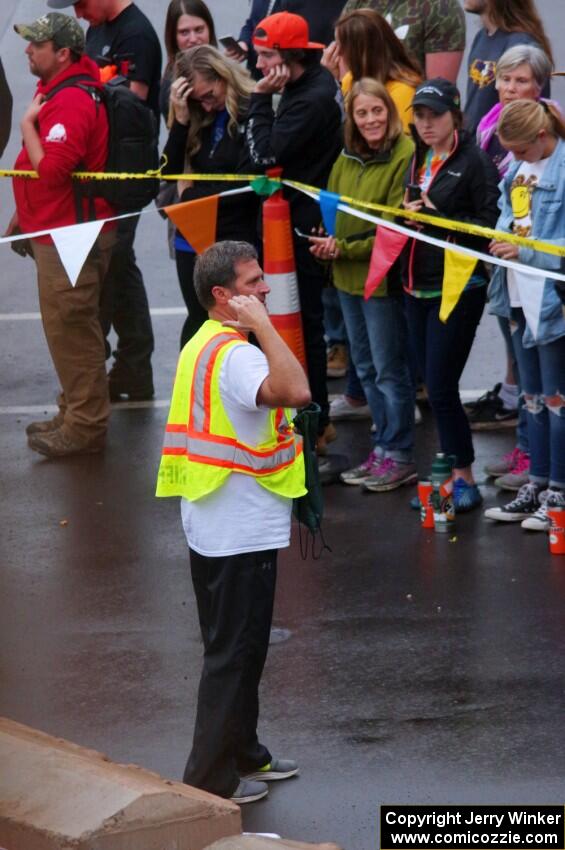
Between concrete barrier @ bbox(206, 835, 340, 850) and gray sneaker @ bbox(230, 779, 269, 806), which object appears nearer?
concrete barrier @ bbox(206, 835, 340, 850)

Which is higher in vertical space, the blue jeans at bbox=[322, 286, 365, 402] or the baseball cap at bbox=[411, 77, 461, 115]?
the baseball cap at bbox=[411, 77, 461, 115]

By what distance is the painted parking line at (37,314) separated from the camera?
1248 centimetres

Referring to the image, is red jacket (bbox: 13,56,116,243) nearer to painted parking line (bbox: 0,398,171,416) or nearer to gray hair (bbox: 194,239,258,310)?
painted parking line (bbox: 0,398,171,416)

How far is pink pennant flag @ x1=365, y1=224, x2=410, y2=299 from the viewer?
27.7 feet

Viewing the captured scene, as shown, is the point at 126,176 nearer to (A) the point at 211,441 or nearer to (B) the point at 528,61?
(B) the point at 528,61

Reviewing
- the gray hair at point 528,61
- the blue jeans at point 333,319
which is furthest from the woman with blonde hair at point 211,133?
the gray hair at point 528,61

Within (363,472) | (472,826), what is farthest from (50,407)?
(472,826)

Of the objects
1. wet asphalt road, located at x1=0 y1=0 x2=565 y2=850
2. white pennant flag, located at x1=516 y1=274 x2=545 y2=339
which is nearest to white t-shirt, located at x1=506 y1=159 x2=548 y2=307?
white pennant flag, located at x1=516 y1=274 x2=545 y2=339

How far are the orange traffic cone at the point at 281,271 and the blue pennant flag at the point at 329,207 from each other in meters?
0.42

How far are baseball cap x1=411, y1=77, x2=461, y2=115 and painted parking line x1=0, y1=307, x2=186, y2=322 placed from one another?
4.61 meters

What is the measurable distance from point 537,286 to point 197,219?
247 centimetres

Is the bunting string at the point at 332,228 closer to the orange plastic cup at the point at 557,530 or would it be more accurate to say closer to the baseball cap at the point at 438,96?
the baseball cap at the point at 438,96

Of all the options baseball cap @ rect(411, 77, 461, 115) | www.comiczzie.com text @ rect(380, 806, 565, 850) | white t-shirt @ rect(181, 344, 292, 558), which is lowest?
www.comiczzie.com text @ rect(380, 806, 565, 850)

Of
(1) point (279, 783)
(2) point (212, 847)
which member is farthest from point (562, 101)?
Answer: (2) point (212, 847)
